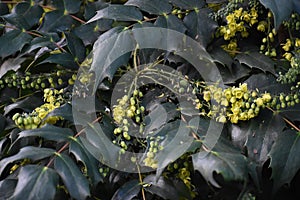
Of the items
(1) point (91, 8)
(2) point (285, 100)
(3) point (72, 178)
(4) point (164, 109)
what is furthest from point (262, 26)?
(3) point (72, 178)

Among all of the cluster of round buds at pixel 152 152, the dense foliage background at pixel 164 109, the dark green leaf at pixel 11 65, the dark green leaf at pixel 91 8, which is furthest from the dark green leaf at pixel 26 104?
the cluster of round buds at pixel 152 152

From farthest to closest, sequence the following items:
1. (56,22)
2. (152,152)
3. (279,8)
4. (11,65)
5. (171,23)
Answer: (56,22) < (11,65) < (171,23) < (279,8) < (152,152)

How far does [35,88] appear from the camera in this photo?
1.64 m

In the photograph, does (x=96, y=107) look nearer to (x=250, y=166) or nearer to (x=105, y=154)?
(x=105, y=154)

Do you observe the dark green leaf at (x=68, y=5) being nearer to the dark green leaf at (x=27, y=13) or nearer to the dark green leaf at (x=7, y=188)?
the dark green leaf at (x=27, y=13)

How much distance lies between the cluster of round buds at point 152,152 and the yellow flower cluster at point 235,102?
0.19 m

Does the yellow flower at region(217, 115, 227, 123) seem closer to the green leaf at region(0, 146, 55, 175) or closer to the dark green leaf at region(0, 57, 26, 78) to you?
the green leaf at region(0, 146, 55, 175)

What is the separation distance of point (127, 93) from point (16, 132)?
0.33 metres

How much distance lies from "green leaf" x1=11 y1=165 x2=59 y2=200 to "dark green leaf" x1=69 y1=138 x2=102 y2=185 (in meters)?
0.09

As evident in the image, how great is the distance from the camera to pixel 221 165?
3.80 ft

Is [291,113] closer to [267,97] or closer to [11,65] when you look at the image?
[267,97]

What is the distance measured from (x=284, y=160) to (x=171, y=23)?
479 mm

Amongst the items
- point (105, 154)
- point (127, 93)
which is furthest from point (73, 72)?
Result: point (105, 154)

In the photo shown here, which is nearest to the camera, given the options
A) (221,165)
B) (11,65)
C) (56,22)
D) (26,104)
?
(221,165)
